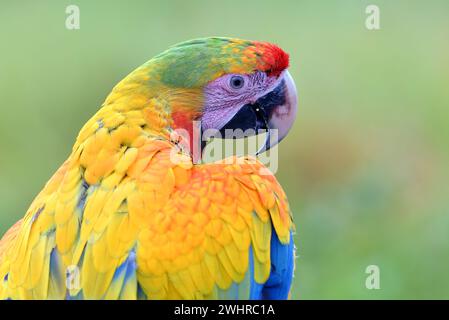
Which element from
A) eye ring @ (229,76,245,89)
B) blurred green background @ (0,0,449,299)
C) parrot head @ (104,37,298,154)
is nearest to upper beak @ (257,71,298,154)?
parrot head @ (104,37,298,154)

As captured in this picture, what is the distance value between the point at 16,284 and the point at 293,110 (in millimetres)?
1233

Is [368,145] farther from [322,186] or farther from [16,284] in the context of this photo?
[16,284]

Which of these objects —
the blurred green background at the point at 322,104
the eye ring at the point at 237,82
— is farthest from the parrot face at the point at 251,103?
the blurred green background at the point at 322,104

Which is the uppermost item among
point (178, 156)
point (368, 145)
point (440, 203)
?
point (178, 156)

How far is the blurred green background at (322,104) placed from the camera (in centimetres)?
436

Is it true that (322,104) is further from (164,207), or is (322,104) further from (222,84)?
(164,207)

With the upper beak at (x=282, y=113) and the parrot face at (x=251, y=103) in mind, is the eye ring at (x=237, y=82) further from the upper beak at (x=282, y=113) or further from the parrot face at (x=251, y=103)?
the upper beak at (x=282, y=113)

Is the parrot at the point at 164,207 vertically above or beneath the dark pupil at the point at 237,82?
beneath

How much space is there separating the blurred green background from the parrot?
1.89 metres

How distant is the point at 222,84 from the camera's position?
8.41ft

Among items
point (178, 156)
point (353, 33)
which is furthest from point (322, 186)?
point (178, 156)

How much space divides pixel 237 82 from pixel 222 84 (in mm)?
61
